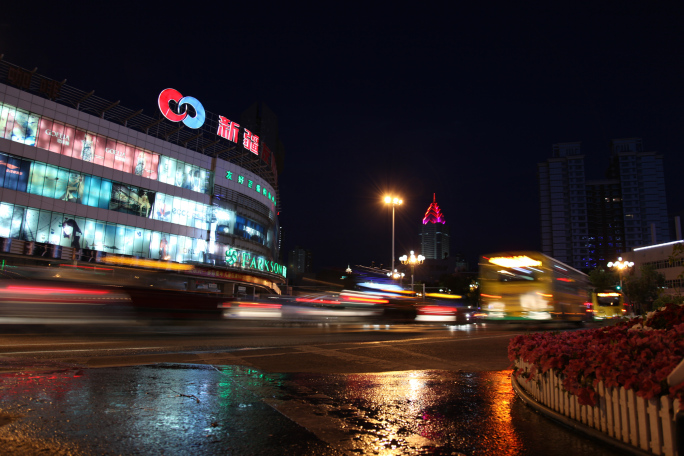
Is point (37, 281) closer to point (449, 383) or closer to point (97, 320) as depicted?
point (97, 320)

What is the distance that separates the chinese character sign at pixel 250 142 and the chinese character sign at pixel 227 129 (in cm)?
224

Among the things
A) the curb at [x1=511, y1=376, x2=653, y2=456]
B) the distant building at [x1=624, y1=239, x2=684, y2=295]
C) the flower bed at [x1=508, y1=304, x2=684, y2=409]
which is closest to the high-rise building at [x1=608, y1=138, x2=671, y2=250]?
the distant building at [x1=624, y1=239, x2=684, y2=295]

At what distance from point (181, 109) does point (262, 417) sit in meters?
51.4

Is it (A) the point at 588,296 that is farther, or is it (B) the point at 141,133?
(B) the point at 141,133

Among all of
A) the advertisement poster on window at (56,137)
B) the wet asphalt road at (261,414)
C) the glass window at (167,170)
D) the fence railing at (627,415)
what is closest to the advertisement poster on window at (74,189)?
the advertisement poster on window at (56,137)

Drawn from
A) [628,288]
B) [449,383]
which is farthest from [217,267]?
[628,288]

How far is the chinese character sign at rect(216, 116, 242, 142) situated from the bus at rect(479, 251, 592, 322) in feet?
134

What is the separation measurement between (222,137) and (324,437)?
179 feet

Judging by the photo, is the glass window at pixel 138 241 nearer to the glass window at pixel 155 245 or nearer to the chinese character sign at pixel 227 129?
the glass window at pixel 155 245

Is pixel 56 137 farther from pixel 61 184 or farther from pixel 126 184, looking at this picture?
pixel 126 184

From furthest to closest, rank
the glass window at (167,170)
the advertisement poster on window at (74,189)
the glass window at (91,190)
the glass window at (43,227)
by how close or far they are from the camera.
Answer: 1. the glass window at (167,170)
2. the glass window at (91,190)
3. the advertisement poster on window at (74,189)
4. the glass window at (43,227)

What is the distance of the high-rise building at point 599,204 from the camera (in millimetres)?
127000

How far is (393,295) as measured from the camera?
87.2 feet

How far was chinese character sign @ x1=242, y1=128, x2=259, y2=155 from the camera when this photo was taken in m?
59.4
